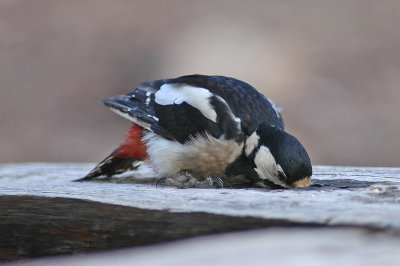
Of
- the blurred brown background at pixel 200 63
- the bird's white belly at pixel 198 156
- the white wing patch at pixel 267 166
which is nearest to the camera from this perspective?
the white wing patch at pixel 267 166

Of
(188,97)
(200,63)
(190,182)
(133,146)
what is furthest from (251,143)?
(200,63)

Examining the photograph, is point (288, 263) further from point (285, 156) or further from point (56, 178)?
point (56, 178)

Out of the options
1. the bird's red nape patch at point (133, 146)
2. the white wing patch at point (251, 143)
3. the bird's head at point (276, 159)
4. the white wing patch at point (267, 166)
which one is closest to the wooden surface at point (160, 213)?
the bird's head at point (276, 159)

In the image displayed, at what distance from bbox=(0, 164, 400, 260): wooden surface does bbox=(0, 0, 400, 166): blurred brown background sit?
514 cm

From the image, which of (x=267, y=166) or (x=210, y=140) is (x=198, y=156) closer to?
(x=210, y=140)

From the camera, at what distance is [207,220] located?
7.60 feet

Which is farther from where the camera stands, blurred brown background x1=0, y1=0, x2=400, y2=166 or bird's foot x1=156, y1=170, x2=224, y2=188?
blurred brown background x1=0, y1=0, x2=400, y2=166

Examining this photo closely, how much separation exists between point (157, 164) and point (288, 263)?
1.99m

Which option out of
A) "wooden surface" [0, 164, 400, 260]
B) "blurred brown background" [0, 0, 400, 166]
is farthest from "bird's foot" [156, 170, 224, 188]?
"blurred brown background" [0, 0, 400, 166]

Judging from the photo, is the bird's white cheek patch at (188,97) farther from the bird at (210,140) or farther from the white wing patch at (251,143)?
the white wing patch at (251,143)

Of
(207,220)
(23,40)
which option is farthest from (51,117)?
(207,220)

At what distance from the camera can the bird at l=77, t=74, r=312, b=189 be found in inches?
135

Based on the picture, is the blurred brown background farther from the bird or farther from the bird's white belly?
the bird's white belly

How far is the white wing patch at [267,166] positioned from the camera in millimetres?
3346
